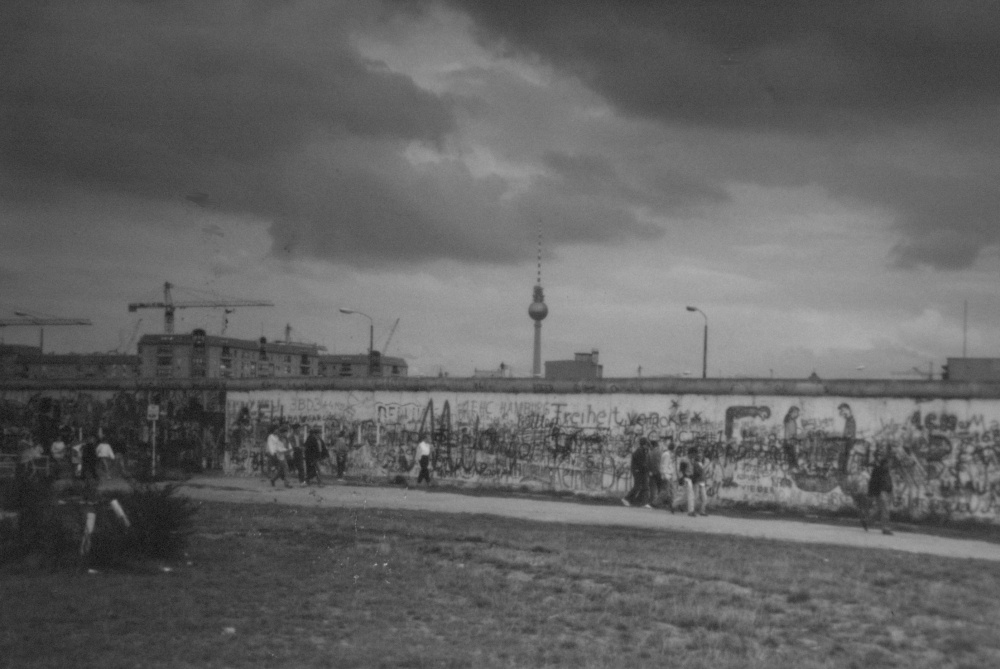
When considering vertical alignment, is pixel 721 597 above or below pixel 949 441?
below

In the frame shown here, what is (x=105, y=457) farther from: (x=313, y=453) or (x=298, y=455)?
(x=313, y=453)

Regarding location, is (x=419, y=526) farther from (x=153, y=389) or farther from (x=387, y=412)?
(x=153, y=389)

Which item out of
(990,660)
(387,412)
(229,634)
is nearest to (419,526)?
(229,634)

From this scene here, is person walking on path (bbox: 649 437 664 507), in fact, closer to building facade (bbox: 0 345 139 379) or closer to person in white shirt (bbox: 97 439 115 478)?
person in white shirt (bbox: 97 439 115 478)

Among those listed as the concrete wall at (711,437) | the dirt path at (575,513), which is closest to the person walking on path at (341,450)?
the concrete wall at (711,437)

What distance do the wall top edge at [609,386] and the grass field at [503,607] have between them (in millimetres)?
8667

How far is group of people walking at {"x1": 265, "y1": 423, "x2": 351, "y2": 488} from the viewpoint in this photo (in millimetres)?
34406

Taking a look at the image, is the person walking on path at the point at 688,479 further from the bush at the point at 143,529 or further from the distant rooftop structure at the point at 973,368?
the bush at the point at 143,529

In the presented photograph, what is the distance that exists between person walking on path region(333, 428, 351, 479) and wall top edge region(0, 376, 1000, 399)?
68.0 inches

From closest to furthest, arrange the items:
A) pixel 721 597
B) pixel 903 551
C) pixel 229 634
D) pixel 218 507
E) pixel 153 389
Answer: pixel 229 634 < pixel 721 597 < pixel 903 551 < pixel 218 507 < pixel 153 389

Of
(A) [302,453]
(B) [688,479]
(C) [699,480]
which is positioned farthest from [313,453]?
(C) [699,480]

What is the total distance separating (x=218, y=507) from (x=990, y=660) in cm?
1846

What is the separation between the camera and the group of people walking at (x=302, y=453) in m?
34.4

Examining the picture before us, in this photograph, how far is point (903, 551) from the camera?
19.7 m
